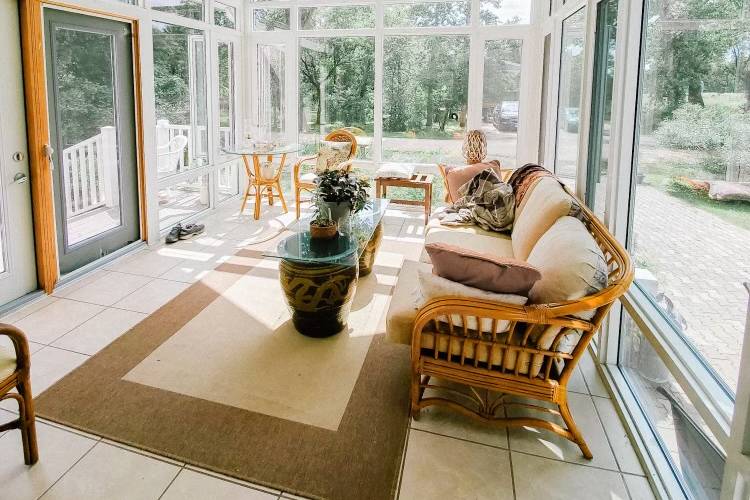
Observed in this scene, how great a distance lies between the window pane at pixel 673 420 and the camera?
176 centimetres

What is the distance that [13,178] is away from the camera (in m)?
3.40

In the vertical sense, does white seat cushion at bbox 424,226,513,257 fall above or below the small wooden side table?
below

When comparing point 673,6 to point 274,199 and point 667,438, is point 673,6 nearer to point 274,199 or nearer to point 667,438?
point 667,438

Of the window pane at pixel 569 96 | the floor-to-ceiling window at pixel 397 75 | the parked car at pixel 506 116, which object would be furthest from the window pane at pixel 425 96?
the window pane at pixel 569 96

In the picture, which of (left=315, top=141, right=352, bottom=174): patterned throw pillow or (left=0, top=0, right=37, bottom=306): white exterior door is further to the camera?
(left=315, top=141, right=352, bottom=174): patterned throw pillow

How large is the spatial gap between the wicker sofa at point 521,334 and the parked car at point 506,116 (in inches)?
149

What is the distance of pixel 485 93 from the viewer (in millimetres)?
6051

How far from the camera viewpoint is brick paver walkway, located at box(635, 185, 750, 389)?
163cm

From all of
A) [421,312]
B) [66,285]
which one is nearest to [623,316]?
[421,312]

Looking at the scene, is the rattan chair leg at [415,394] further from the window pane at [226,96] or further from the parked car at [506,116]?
the window pane at [226,96]

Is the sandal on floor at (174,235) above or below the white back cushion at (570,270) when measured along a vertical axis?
below

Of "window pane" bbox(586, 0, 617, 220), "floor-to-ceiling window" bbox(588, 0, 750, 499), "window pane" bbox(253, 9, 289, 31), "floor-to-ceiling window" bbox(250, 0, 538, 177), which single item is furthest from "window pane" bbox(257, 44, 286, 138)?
"floor-to-ceiling window" bbox(588, 0, 750, 499)

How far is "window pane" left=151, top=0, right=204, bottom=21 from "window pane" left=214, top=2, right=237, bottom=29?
14.5 inches

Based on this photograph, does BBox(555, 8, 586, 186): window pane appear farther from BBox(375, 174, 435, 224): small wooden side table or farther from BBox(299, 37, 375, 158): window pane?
BBox(299, 37, 375, 158): window pane
